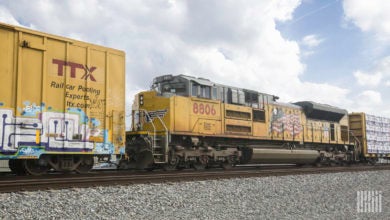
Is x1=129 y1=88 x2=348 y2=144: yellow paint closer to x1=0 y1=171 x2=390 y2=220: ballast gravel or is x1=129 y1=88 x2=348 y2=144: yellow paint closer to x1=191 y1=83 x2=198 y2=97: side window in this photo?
x1=191 y1=83 x2=198 y2=97: side window

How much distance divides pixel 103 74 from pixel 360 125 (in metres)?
18.4

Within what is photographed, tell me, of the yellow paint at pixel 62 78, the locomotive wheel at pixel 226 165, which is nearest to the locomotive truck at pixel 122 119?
the yellow paint at pixel 62 78

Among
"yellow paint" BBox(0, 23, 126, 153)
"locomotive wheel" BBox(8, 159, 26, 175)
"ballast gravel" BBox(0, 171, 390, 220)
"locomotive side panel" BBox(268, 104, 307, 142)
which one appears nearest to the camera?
"ballast gravel" BBox(0, 171, 390, 220)

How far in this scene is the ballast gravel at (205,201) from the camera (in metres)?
6.12

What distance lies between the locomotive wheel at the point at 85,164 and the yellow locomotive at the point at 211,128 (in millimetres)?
2341

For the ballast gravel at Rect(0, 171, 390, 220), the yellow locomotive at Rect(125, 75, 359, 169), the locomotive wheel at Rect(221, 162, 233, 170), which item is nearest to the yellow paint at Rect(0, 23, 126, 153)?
the yellow locomotive at Rect(125, 75, 359, 169)

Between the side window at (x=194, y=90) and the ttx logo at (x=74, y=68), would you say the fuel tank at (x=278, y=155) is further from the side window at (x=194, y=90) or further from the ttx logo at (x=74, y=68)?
the ttx logo at (x=74, y=68)

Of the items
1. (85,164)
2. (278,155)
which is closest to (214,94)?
(278,155)

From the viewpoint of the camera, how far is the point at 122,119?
9.98 m

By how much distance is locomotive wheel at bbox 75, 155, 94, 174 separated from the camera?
939cm

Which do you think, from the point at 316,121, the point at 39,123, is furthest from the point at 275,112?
the point at 39,123

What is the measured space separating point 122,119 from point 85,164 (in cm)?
154

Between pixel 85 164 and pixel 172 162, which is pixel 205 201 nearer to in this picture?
pixel 85 164

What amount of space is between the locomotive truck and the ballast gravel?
2.06 meters
